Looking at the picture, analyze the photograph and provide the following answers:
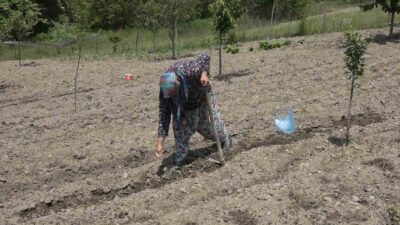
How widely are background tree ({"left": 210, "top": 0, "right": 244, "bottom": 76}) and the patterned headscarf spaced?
19.1ft

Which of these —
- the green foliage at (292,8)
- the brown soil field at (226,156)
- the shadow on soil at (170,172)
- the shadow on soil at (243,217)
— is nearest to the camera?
the shadow on soil at (243,217)

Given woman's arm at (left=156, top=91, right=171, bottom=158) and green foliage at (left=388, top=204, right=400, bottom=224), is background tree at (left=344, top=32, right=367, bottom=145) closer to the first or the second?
green foliage at (left=388, top=204, right=400, bottom=224)

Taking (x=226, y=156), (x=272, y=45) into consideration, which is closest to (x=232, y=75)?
(x=272, y=45)

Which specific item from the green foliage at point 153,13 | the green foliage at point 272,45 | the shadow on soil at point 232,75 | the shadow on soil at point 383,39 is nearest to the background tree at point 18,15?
the green foliage at point 153,13

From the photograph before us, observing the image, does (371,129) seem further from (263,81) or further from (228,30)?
(228,30)

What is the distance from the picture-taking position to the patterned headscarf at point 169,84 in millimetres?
5477

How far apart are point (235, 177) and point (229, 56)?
9224mm

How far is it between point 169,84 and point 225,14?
19.6 feet

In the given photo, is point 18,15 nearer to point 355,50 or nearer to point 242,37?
point 242,37

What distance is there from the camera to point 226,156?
6621 millimetres

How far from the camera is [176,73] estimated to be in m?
5.59

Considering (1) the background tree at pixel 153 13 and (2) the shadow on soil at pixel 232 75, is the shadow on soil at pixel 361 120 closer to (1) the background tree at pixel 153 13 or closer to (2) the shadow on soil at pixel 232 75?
(2) the shadow on soil at pixel 232 75

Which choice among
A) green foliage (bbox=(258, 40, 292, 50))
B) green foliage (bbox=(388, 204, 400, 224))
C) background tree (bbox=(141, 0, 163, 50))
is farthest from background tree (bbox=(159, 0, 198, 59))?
green foliage (bbox=(388, 204, 400, 224))

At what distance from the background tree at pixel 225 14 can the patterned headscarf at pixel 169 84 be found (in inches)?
229
